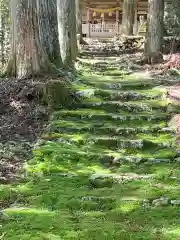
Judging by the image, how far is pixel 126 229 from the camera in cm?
477

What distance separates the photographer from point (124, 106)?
10.5 m

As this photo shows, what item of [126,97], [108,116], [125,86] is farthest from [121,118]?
[125,86]

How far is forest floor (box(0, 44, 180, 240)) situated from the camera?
4809mm

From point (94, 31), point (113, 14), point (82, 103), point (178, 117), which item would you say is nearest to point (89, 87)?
point (82, 103)

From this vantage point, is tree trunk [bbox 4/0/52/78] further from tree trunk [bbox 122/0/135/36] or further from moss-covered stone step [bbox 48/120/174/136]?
tree trunk [bbox 122/0/135/36]

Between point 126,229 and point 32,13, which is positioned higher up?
point 32,13

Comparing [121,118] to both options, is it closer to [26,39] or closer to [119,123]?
[119,123]

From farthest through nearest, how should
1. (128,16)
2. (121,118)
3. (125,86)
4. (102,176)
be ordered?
(128,16) → (125,86) → (121,118) → (102,176)

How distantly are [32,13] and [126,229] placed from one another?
7.27m

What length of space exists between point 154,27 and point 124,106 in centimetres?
693

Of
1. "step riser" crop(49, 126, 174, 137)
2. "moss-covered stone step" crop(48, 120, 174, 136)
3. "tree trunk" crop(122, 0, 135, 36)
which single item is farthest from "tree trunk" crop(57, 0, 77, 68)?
"tree trunk" crop(122, 0, 135, 36)

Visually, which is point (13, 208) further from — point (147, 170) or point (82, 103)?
point (82, 103)

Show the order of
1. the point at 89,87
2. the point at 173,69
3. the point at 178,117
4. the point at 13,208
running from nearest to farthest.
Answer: the point at 13,208
the point at 178,117
the point at 89,87
the point at 173,69

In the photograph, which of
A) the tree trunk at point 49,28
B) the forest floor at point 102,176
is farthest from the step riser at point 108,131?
the tree trunk at point 49,28
